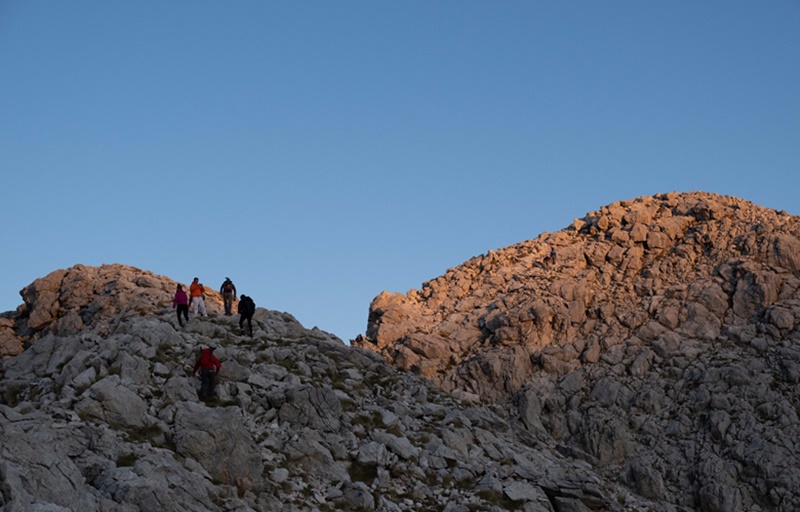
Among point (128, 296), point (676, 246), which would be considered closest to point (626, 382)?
point (676, 246)

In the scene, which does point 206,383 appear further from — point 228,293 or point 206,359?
→ point 228,293

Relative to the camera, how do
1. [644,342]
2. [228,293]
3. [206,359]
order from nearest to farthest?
1. [206,359]
2. [228,293]
3. [644,342]

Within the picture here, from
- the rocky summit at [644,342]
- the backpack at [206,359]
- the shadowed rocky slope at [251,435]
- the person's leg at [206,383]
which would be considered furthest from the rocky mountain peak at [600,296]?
the person's leg at [206,383]

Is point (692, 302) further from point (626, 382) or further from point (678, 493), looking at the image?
point (678, 493)

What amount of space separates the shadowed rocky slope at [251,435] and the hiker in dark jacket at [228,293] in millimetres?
1830

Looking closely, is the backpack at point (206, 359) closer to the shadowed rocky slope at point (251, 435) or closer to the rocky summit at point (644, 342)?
the shadowed rocky slope at point (251, 435)

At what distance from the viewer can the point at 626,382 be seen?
5006 centimetres

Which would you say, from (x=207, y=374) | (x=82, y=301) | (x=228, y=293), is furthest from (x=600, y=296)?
(x=82, y=301)

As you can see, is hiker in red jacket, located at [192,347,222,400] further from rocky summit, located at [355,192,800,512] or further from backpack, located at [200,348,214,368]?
rocky summit, located at [355,192,800,512]

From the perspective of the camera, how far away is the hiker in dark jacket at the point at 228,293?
46844mm

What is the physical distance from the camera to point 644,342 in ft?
172

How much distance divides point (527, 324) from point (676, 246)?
11761 millimetres

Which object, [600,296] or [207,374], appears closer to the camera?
[207,374]

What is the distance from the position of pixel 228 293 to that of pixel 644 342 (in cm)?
2374
